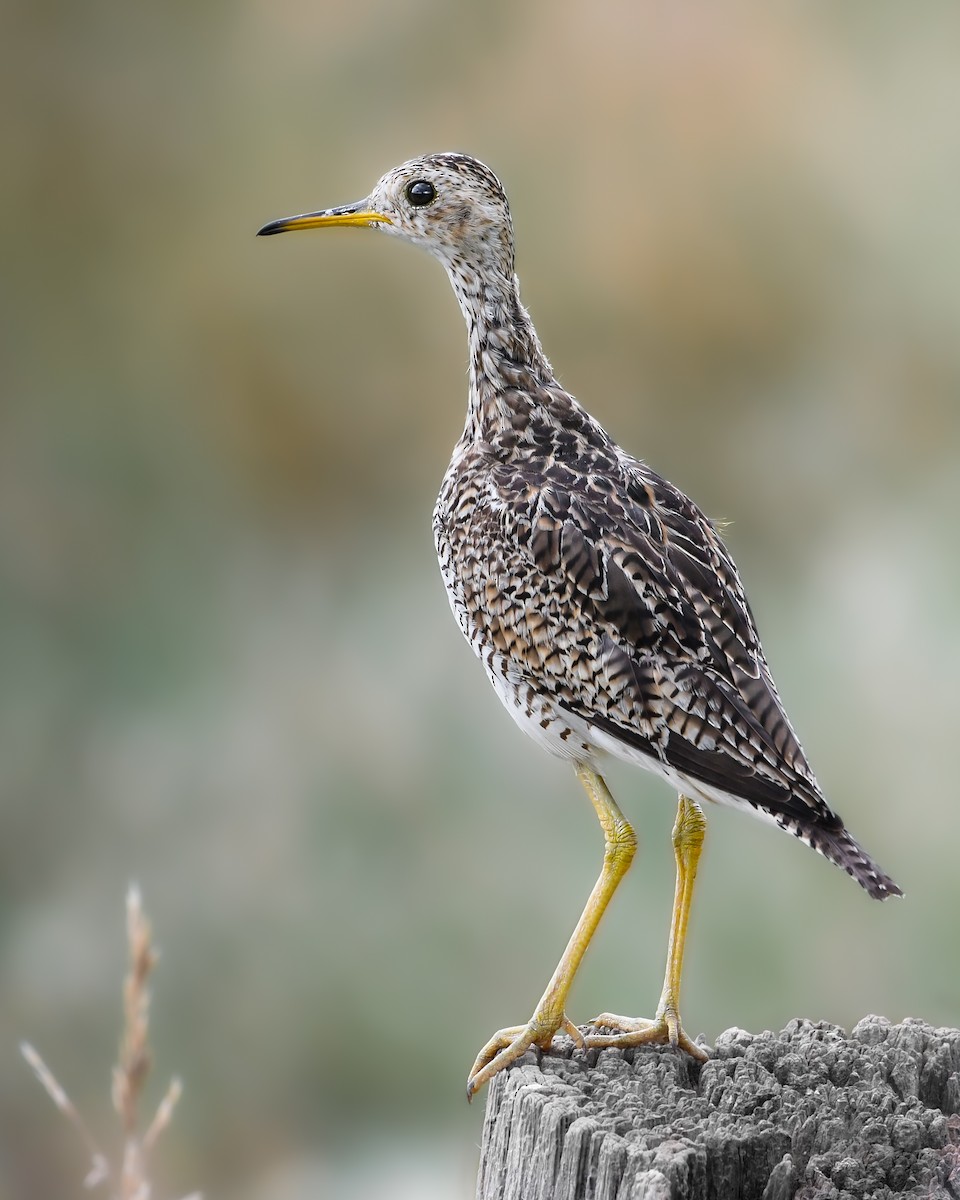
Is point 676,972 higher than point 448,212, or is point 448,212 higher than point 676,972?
point 448,212

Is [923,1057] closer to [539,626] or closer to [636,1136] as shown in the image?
[636,1136]

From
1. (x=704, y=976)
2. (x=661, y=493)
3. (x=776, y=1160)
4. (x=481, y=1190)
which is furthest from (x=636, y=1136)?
(x=704, y=976)

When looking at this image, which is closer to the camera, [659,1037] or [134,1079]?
[134,1079]

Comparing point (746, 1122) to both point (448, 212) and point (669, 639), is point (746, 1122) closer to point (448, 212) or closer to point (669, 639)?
point (669, 639)

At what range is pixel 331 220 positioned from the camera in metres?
6.14

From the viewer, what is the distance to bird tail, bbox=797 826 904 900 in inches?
171

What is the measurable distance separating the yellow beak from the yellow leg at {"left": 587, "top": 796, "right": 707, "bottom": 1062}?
272 centimetres

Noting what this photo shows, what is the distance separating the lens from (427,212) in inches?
234

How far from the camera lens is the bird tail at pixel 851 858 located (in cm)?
435

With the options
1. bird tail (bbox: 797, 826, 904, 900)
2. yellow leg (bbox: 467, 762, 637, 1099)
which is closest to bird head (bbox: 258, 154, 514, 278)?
yellow leg (bbox: 467, 762, 637, 1099)

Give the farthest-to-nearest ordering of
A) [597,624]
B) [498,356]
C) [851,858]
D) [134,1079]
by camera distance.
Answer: [498,356]
[597,624]
[851,858]
[134,1079]

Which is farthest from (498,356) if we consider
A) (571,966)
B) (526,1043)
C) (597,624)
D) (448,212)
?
(526,1043)

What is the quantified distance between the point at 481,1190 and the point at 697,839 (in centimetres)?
174

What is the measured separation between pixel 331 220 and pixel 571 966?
3245mm
